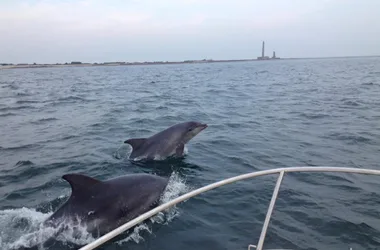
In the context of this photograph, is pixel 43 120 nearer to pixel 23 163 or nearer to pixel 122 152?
pixel 23 163

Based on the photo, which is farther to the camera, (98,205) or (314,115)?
(314,115)

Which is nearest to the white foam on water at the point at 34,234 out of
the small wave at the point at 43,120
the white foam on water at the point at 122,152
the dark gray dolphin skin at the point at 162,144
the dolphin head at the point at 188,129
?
the dark gray dolphin skin at the point at 162,144

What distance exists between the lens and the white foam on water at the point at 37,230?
6297mm

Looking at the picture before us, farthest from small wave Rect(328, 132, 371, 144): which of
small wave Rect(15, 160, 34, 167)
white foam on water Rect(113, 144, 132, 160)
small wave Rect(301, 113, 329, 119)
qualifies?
small wave Rect(15, 160, 34, 167)

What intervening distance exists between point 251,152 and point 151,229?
652cm

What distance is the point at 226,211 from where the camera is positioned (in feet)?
24.7

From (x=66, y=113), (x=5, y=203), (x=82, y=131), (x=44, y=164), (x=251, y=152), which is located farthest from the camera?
(x=66, y=113)

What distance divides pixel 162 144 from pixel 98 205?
5033 millimetres

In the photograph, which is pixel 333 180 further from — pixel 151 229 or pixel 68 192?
pixel 68 192

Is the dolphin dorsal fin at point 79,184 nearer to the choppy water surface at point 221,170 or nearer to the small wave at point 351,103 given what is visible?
the choppy water surface at point 221,170

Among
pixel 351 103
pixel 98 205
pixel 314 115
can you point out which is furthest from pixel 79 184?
pixel 351 103

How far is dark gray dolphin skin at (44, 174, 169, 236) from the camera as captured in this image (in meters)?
6.46

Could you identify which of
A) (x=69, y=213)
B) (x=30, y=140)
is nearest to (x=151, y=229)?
(x=69, y=213)

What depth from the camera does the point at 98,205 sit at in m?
6.60
